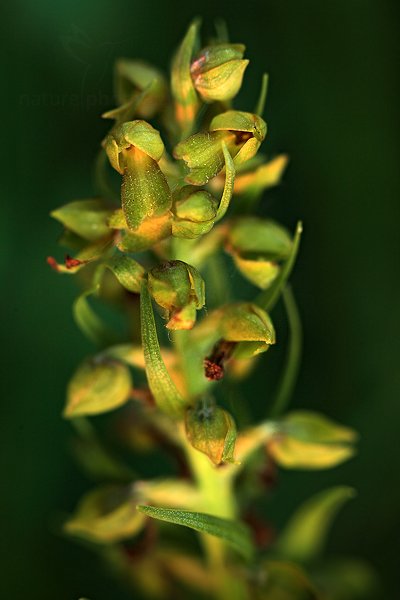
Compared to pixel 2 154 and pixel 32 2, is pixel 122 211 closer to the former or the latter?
pixel 2 154

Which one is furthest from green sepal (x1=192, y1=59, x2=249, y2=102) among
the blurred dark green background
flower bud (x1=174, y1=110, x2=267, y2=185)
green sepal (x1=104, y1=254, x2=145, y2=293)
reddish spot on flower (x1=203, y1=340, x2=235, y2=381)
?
the blurred dark green background

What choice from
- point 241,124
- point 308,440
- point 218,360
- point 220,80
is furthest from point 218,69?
point 308,440

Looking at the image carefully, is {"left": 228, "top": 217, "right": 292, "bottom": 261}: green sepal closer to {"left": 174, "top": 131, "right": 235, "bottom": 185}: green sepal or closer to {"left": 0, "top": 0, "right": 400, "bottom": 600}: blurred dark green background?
{"left": 174, "top": 131, "right": 235, "bottom": 185}: green sepal

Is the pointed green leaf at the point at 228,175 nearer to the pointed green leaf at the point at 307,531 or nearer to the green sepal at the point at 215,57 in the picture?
the green sepal at the point at 215,57

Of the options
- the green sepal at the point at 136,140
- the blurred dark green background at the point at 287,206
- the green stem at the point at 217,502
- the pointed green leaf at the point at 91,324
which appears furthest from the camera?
the blurred dark green background at the point at 287,206

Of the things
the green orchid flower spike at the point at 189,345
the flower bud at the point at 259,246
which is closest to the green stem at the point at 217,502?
the green orchid flower spike at the point at 189,345

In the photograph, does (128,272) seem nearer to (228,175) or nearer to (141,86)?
(228,175)

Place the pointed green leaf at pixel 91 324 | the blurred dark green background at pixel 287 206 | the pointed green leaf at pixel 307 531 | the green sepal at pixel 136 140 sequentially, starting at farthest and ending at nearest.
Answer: the blurred dark green background at pixel 287 206 → the pointed green leaf at pixel 307 531 → the pointed green leaf at pixel 91 324 → the green sepal at pixel 136 140
